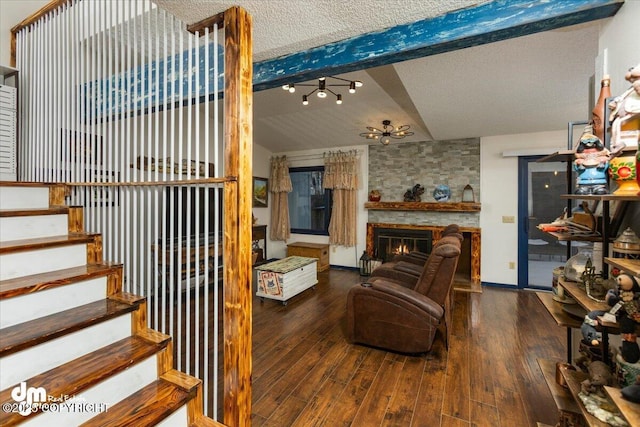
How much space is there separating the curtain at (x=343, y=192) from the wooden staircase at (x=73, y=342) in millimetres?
4414

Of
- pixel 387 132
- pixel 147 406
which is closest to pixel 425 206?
pixel 387 132

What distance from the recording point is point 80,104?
2.06m

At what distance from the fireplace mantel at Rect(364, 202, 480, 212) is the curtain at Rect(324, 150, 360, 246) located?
0.40m

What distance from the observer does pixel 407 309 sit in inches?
101

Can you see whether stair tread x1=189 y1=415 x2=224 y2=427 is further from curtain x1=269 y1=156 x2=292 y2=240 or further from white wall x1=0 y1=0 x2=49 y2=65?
curtain x1=269 y1=156 x2=292 y2=240

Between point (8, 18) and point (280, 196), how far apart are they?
14.9ft

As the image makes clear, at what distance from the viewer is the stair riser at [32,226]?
1645mm

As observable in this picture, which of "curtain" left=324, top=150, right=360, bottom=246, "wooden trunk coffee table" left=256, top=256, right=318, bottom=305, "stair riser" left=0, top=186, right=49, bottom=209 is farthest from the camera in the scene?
"curtain" left=324, top=150, right=360, bottom=246

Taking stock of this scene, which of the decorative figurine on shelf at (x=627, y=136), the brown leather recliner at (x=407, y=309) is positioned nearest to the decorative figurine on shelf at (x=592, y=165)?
the decorative figurine on shelf at (x=627, y=136)

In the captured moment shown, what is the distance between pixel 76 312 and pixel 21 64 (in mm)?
2446

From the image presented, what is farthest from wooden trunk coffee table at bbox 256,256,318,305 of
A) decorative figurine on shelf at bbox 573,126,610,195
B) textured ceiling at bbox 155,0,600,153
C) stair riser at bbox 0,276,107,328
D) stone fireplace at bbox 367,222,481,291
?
decorative figurine on shelf at bbox 573,126,610,195

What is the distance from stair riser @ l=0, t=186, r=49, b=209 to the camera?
182 centimetres

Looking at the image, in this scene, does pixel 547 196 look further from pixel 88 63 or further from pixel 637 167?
pixel 88 63

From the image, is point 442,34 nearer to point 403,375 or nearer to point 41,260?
point 403,375
